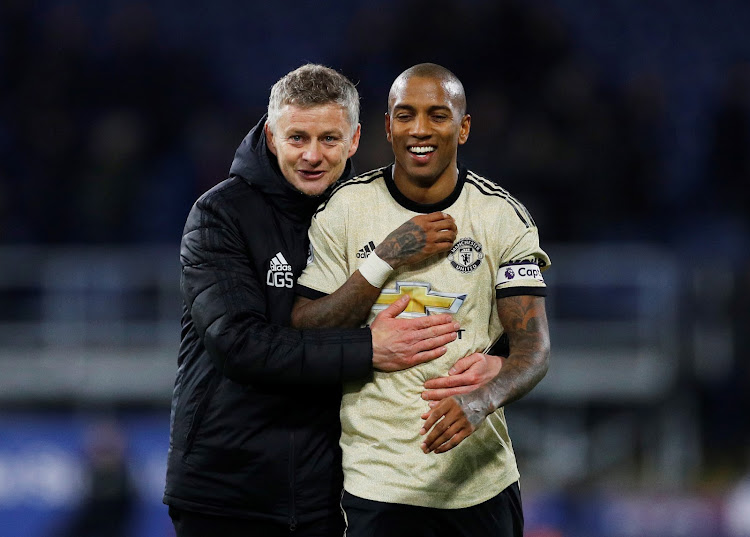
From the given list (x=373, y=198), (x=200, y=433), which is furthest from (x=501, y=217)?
(x=200, y=433)

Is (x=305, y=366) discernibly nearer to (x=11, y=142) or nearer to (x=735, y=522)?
(x=735, y=522)

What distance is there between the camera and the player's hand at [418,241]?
3277 millimetres

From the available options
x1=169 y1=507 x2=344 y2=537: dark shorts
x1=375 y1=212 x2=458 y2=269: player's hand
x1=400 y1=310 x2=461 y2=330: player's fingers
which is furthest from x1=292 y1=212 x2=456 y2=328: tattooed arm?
x1=169 y1=507 x2=344 y2=537: dark shorts

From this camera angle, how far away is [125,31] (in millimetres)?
9906

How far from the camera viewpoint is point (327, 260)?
3422mm

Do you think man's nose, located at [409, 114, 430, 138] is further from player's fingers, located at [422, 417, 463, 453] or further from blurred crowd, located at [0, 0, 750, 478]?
blurred crowd, located at [0, 0, 750, 478]

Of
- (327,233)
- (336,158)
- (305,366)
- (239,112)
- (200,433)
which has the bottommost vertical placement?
(200,433)

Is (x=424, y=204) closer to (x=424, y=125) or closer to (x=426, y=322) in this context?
(x=424, y=125)

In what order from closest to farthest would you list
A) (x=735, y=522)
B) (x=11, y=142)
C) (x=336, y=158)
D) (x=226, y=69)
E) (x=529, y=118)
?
(x=336, y=158)
(x=735, y=522)
(x=529, y=118)
(x=11, y=142)
(x=226, y=69)

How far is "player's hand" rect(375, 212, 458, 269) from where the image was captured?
3277mm

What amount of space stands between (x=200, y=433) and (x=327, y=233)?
0.73 m

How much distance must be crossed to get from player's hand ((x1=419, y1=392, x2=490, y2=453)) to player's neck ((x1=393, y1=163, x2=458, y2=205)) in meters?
0.60

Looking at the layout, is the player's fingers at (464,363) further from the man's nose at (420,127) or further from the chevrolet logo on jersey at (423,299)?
the man's nose at (420,127)

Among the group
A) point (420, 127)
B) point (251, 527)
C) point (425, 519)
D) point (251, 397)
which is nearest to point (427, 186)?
point (420, 127)
